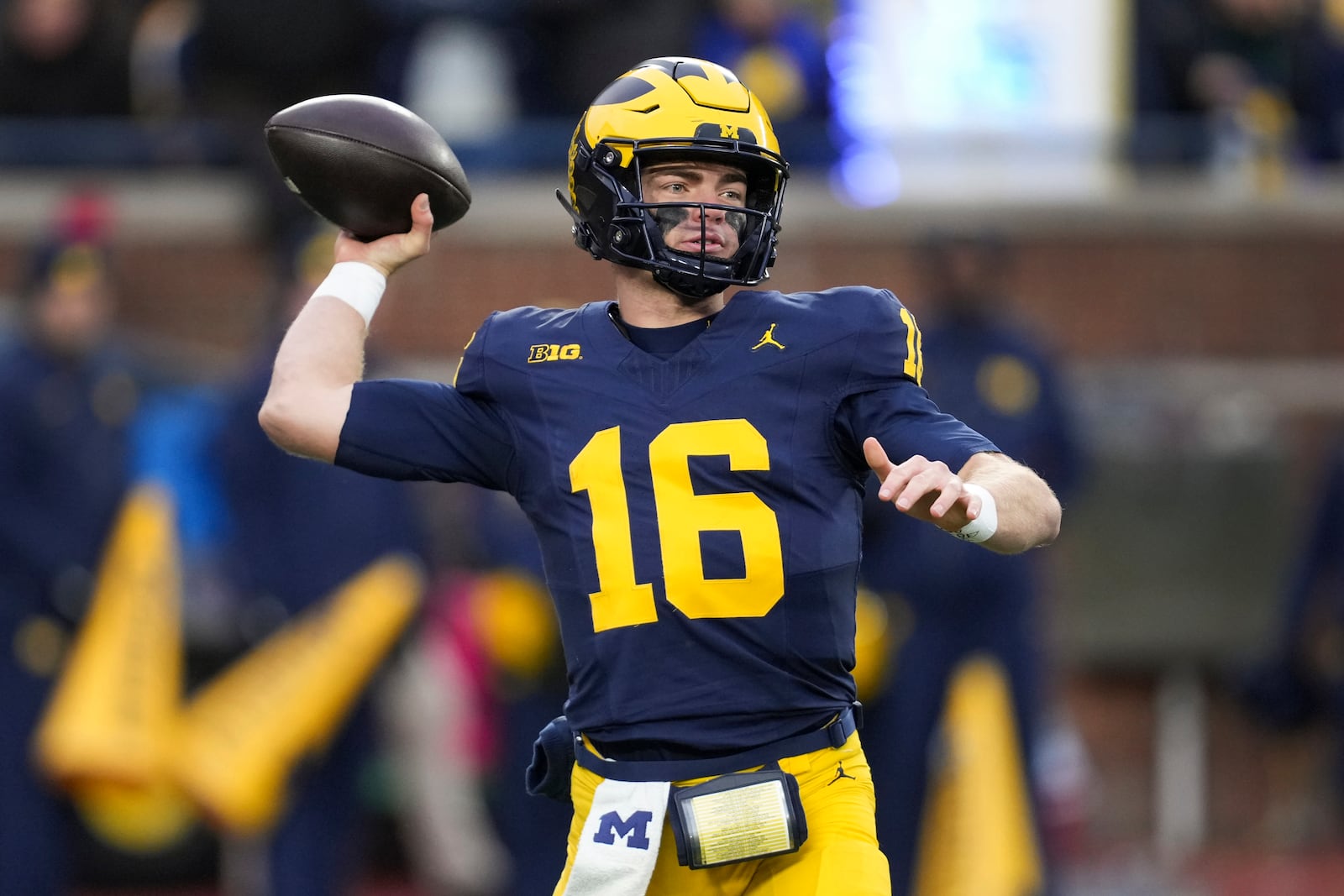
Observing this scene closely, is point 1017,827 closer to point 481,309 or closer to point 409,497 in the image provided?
point 409,497

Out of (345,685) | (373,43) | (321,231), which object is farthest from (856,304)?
(373,43)

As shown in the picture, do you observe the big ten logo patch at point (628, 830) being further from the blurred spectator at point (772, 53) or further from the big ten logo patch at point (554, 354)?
the blurred spectator at point (772, 53)

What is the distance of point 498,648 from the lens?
7.34 meters

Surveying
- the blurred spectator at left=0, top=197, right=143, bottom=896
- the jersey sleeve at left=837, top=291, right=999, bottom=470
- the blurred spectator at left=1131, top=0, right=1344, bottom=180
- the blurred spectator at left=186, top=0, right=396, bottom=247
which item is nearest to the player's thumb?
the jersey sleeve at left=837, top=291, right=999, bottom=470

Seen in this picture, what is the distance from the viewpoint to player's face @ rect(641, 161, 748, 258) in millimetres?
3648

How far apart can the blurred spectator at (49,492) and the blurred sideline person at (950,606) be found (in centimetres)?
268

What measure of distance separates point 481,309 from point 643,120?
5714 millimetres

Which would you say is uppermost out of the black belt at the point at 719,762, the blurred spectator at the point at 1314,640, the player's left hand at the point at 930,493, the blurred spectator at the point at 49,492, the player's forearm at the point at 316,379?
the player's forearm at the point at 316,379

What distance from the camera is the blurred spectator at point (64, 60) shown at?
30.6ft

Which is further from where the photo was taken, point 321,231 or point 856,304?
point 321,231

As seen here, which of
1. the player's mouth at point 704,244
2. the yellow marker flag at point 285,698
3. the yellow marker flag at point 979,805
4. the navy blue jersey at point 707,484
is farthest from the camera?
the yellow marker flag at point 979,805

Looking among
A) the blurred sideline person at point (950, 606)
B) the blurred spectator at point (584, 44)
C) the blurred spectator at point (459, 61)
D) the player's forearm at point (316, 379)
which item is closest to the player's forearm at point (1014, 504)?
the player's forearm at point (316, 379)

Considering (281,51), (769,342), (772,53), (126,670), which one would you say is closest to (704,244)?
(769,342)

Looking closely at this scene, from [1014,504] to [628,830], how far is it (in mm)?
848
